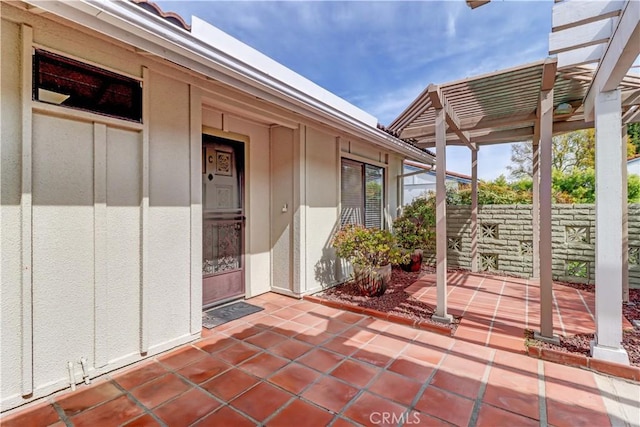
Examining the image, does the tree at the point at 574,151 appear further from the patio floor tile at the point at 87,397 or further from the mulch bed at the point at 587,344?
the patio floor tile at the point at 87,397

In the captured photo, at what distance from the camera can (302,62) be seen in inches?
314

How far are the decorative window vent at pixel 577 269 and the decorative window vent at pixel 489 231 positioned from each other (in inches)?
54.3

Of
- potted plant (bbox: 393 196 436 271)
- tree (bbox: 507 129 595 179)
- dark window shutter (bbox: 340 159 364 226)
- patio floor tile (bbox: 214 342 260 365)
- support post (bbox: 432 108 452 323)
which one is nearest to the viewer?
patio floor tile (bbox: 214 342 260 365)

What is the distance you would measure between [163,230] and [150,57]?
1.75 m

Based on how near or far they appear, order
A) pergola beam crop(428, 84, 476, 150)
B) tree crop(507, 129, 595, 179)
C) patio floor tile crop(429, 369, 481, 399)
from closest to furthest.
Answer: patio floor tile crop(429, 369, 481, 399) < pergola beam crop(428, 84, 476, 150) < tree crop(507, 129, 595, 179)

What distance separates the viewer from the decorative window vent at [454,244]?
6.91 meters

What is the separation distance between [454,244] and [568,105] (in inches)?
141

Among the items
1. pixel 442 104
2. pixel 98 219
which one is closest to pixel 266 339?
pixel 98 219

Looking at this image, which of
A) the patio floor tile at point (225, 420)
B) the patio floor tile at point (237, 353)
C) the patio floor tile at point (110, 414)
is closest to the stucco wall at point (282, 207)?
the patio floor tile at point (237, 353)

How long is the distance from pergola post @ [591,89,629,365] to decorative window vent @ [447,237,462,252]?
4.20 metres

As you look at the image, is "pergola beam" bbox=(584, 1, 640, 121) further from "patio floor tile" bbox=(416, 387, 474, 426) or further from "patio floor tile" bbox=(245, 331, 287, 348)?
"patio floor tile" bbox=(245, 331, 287, 348)

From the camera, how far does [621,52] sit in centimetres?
227

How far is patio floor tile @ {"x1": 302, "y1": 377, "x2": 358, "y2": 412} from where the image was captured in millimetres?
2268

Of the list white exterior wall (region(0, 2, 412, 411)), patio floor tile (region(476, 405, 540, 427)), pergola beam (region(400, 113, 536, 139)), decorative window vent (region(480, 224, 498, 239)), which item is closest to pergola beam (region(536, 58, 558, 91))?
pergola beam (region(400, 113, 536, 139))
